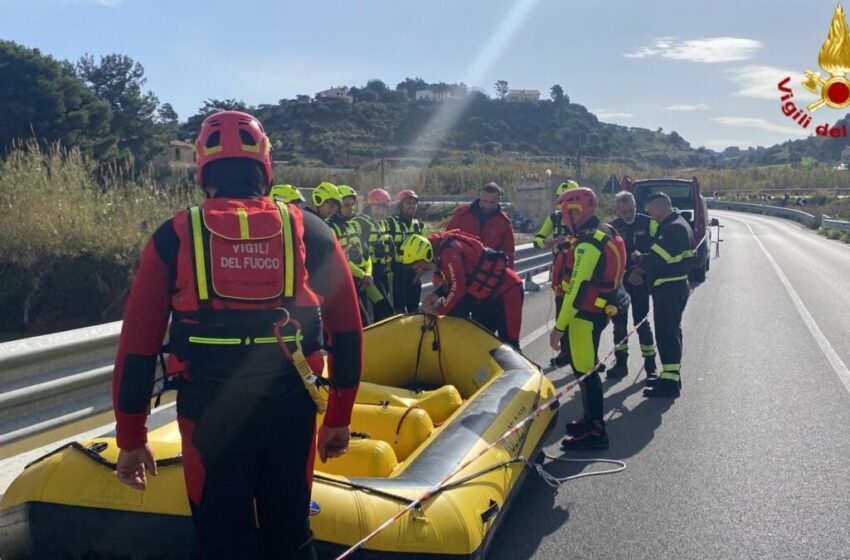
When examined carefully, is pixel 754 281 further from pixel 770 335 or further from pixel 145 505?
pixel 145 505

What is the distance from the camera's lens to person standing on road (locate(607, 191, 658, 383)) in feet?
→ 26.8

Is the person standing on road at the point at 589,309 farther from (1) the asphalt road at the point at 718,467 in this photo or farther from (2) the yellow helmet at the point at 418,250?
(2) the yellow helmet at the point at 418,250

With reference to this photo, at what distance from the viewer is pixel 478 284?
6680mm

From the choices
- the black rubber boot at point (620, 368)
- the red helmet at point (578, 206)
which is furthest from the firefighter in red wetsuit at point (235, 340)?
the black rubber boot at point (620, 368)

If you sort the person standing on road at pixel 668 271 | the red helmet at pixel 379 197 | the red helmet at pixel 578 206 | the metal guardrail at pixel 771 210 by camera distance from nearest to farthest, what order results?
the red helmet at pixel 578 206, the person standing on road at pixel 668 271, the red helmet at pixel 379 197, the metal guardrail at pixel 771 210

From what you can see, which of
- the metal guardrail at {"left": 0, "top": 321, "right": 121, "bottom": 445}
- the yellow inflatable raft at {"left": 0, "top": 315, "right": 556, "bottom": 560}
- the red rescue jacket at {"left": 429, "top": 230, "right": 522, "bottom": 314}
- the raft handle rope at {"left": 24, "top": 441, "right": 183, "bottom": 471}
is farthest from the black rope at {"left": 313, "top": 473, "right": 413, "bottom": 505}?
the red rescue jacket at {"left": 429, "top": 230, "right": 522, "bottom": 314}

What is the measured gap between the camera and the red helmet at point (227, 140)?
2586 millimetres

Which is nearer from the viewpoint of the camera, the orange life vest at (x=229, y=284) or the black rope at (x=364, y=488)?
the orange life vest at (x=229, y=284)

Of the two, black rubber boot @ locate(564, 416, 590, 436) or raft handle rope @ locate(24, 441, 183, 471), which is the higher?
raft handle rope @ locate(24, 441, 183, 471)

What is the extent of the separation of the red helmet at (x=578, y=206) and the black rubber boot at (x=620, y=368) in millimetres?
2459

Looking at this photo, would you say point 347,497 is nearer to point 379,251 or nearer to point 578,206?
point 578,206

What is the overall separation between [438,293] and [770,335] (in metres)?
6.03

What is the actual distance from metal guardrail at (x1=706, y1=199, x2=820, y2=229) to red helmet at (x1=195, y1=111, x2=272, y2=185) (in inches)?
1914

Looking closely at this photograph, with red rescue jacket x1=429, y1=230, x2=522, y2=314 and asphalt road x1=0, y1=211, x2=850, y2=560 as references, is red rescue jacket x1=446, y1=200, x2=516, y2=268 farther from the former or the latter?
red rescue jacket x1=429, y1=230, x2=522, y2=314
